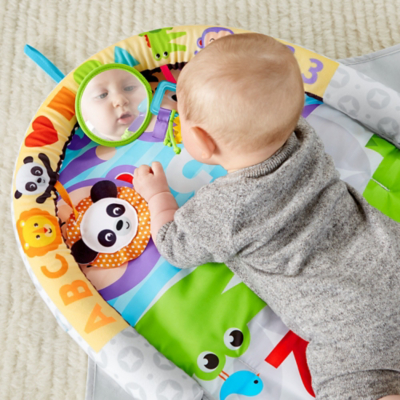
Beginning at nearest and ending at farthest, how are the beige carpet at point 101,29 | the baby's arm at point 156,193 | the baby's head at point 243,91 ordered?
the baby's head at point 243,91
the baby's arm at point 156,193
the beige carpet at point 101,29

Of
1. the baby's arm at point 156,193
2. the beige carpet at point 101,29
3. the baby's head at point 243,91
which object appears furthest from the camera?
the beige carpet at point 101,29

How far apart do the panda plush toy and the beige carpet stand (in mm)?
232

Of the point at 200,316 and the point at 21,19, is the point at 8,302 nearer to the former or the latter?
the point at 200,316

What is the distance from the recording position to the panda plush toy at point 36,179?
787 millimetres

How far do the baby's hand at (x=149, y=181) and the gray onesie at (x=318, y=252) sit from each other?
15 centimetres

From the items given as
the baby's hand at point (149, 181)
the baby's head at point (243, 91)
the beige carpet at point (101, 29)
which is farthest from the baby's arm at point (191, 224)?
the beige carpet at point (101, 29)

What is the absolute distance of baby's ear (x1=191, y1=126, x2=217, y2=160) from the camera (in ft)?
1.91

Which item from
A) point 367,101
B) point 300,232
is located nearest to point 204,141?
point 300,232

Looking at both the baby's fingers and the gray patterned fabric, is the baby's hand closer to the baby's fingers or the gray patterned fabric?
the baby's fingers

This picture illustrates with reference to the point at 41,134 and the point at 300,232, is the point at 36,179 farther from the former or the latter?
the point at 300,232

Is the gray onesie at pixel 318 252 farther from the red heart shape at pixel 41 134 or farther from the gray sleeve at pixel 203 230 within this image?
the red heart shape at pixel 41 134

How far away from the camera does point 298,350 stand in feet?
2.41

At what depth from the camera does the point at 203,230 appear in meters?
0.64

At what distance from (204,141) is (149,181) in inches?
9.6
